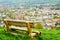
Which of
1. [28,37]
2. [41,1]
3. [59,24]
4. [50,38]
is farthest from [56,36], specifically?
[41,1]

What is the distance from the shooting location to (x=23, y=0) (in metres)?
66.2

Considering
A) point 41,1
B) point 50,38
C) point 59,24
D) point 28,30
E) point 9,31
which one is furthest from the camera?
point 41,1

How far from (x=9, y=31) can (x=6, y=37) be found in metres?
0.46

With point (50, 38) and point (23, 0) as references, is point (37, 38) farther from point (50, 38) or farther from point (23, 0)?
point (23, 0)

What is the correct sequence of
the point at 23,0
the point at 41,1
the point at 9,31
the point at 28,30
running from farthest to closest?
the point at 23,0 < the point at 41,1 < the point at 9,31 < the point at 28,30

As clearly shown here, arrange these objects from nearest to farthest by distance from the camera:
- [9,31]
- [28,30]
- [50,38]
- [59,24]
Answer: [28,30] → [50,38] → [9,31] → [59,24]

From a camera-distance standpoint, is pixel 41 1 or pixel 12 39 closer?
pixel 12 39

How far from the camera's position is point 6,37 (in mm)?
7805

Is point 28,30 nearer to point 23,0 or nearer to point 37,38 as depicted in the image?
point 37,38

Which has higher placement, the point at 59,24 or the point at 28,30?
the point at 28,30

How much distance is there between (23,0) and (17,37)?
58925 millimetres

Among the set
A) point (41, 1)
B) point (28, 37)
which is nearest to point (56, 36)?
point (28, 37)

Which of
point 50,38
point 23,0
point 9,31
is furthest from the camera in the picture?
point 23,0

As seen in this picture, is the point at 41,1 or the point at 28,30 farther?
the point at 41,1
